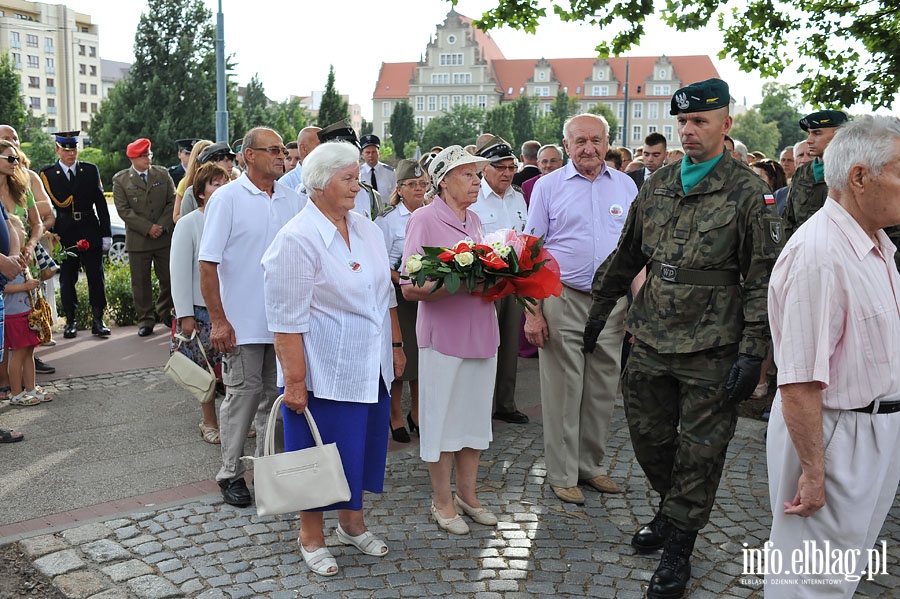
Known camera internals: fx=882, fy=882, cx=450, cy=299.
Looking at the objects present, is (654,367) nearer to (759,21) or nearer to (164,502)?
(164,502)

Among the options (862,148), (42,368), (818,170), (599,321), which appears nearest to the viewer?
(862,148)

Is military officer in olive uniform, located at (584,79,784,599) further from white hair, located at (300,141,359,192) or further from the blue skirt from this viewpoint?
white hair, located at (300,141,359,192)

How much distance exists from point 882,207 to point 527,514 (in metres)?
2.96

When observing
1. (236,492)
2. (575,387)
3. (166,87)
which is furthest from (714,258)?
(166,87)

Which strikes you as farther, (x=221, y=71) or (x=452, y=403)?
(x=221, y=71)

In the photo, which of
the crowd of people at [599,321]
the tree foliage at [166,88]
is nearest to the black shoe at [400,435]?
the crowd of people at [599,321]

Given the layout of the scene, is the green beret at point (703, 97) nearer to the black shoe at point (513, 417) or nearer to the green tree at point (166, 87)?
the black shoe at point (513, 417)

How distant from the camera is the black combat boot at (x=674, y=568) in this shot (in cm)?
421

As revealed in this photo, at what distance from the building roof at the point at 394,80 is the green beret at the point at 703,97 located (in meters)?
135

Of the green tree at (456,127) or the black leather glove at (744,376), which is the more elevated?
the green tree at (456,127)

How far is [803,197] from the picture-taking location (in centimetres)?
669

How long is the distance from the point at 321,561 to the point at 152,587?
0.82 m

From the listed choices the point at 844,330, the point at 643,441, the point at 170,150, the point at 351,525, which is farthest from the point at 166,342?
the point at 170,150

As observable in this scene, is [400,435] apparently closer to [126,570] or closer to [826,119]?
[126,570]
